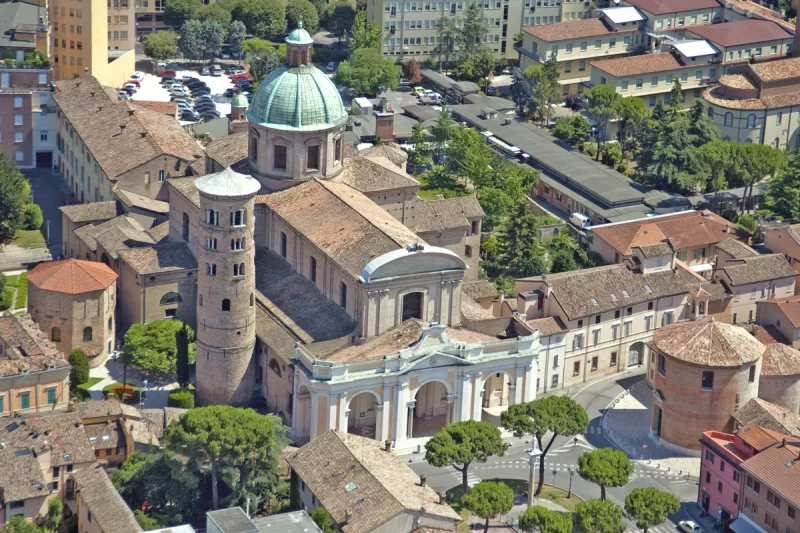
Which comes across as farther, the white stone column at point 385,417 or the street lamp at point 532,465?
the white stone column at point 385,417

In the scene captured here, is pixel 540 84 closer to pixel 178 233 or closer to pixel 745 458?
pixel 178 233

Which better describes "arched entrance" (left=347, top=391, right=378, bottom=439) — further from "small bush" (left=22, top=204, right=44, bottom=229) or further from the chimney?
the chimney

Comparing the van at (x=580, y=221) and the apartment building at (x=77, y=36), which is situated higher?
the apartment building at (x=77, y=36)

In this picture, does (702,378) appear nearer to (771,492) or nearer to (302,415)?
(771,492)

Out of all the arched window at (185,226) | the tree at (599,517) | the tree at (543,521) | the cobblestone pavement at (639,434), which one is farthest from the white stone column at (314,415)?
the arched window at (185,226)

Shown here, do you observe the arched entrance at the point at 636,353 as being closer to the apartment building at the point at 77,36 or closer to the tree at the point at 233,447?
the tree at the point at 233,447

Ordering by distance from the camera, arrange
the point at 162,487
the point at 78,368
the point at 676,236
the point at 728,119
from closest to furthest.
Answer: the point at 162,487, the point at 78,368, the point at 676,236, the point at 728,119

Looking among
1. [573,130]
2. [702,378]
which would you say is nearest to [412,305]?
[702,378]

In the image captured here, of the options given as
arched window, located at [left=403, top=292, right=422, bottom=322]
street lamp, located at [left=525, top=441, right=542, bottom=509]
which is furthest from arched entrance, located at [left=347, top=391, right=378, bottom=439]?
street lamp, located at [left=525, top=441, right=542, bottom=509]
